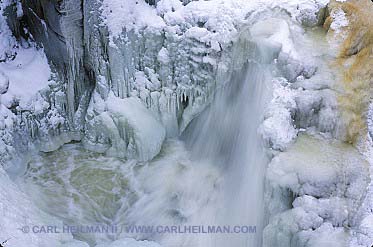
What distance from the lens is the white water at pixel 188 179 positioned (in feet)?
18.8

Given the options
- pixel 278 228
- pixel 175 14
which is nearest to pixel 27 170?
pixel 175 14

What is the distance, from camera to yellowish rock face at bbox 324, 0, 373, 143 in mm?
5207

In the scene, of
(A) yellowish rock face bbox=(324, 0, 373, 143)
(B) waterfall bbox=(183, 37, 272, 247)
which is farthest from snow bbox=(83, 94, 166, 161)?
(A) yellowish rock face bbox=(324, 0, 373, 143)

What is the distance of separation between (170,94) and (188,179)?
1124mm

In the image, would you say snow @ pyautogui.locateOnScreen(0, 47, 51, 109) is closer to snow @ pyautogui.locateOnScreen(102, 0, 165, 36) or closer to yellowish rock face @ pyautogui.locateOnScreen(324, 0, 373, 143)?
snow @ pyautogui.locateOnScreen(102, 0, 165, 36)

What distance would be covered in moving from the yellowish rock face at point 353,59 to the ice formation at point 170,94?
12 millimetres

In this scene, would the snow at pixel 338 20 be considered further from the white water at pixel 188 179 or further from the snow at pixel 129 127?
the snow at pixel 129 127

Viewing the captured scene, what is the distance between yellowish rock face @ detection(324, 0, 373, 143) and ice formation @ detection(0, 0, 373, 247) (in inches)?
0.5

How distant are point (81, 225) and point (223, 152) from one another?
1951 mm

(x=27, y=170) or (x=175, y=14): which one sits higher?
(x=175, y=14)

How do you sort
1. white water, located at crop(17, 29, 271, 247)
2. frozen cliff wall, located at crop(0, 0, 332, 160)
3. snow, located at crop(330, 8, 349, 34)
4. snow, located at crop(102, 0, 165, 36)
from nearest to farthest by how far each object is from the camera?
1. white water, located at crop(17, 29, 271, 247)
2. snow, located at crop(330, 8, 349, 34)
3. frozen cliff wall, located at crop(0, 0, 332, 160)
4. snow, located at crop(102, 0, 165, 36)

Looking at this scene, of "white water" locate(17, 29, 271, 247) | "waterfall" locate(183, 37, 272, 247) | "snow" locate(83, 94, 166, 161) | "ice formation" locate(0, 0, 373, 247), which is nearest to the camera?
"ice formation" locate(0, 0, 373, 247)

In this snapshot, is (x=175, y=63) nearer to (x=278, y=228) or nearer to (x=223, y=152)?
(x=223, y=152)

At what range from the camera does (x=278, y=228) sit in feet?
16.1
